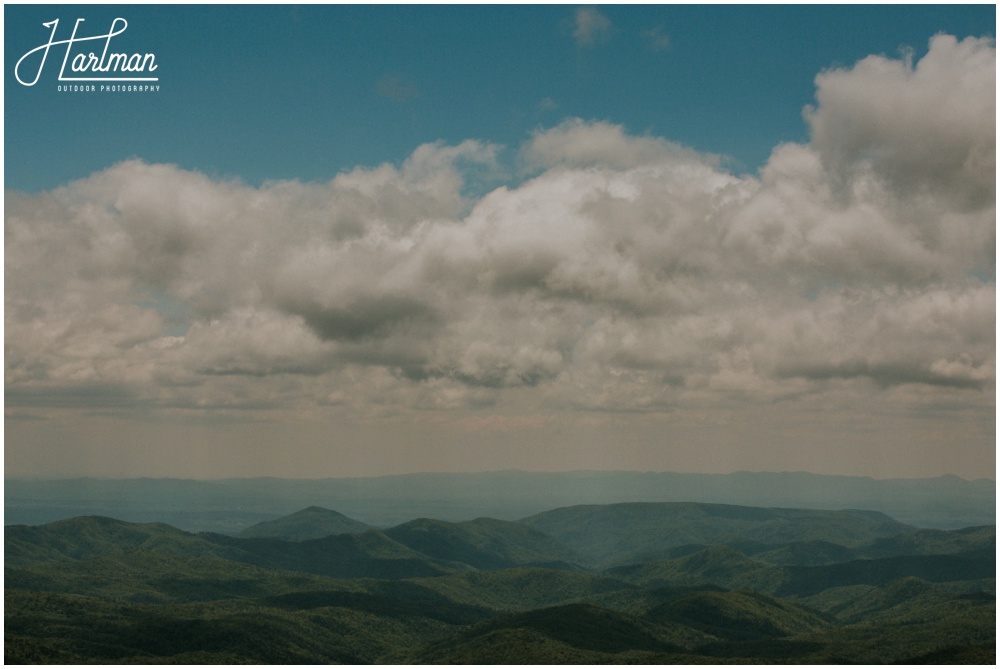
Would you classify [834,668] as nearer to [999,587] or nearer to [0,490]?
[999,587]

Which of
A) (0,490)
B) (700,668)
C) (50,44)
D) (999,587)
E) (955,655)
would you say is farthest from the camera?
(700,668)

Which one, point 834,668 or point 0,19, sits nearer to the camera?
point 0,19

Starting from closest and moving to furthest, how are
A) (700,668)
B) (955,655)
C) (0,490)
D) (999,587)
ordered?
(0,490)
(999,587)
(955,655)
(700,668)

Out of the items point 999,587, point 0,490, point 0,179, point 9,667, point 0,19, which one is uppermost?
point 0,19

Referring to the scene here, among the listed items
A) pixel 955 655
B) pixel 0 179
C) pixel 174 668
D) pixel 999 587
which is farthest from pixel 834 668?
pixel 0 179

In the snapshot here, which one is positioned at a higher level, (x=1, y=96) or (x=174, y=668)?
(x=1, y=96)

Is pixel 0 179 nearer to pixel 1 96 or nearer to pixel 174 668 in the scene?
pixel 1 96

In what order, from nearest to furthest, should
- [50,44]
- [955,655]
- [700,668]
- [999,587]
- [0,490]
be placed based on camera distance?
[0,490] < [50,44] < [999,587] < [955,655] < [700,668]

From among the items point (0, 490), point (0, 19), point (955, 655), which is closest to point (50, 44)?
point (0, 19)

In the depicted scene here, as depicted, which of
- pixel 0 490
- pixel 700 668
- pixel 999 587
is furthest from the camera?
pixel 700 668
